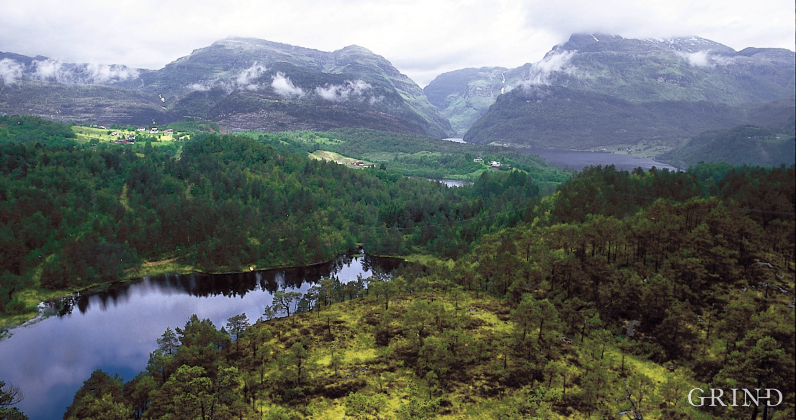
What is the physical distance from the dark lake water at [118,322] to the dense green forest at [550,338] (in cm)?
1123

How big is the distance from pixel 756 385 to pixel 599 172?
64968 millimetres

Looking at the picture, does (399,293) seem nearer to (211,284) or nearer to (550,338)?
(550,338)

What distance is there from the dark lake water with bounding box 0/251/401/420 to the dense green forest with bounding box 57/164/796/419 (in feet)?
36.8

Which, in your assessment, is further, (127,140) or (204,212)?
(127,140)

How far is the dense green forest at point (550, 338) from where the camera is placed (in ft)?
119

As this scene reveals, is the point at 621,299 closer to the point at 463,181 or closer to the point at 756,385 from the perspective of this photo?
the point at 756,385

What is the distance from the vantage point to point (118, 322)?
208ft

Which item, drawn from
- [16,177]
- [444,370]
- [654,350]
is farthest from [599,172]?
[16,177]

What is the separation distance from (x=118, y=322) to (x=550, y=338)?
55591 millimetres

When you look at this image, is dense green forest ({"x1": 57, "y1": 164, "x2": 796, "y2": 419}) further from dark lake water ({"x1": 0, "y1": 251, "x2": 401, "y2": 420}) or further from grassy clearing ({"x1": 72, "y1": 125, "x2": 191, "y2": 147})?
grassy clearing ({"x1": 72, "y1": 125, "x2": 191, "y2": 147})

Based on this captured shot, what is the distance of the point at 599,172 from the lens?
302 ft

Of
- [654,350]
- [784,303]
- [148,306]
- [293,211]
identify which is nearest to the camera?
[784,303]

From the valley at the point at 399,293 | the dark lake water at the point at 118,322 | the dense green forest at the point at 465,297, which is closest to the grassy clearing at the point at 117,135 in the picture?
the valley at the point at 399,293

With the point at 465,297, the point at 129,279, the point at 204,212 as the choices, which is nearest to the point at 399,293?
the point at 465,297
